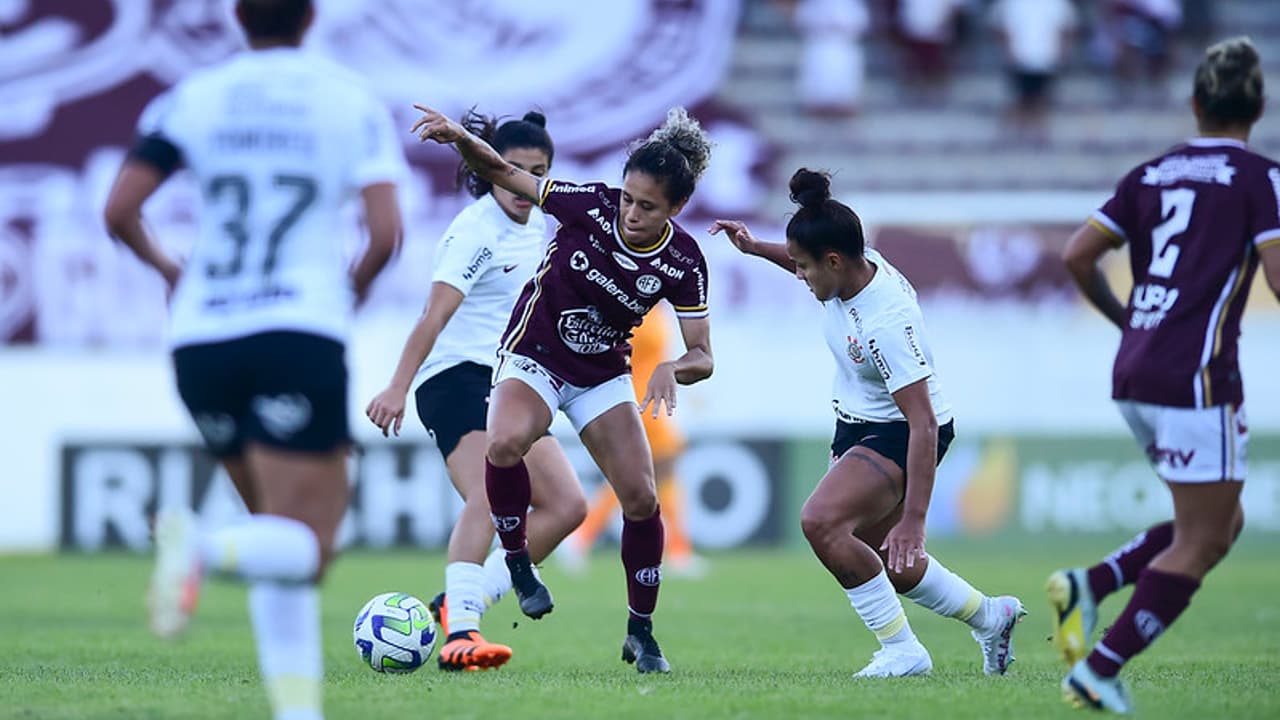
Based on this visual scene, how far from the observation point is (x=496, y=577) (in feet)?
25.3

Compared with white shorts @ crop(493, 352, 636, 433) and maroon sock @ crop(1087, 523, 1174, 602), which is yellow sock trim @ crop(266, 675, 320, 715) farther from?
maroon sock @ crop(1087, 523, 1174, 602)

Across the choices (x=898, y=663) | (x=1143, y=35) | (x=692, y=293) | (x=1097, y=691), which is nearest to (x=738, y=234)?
(x=692, y=293)

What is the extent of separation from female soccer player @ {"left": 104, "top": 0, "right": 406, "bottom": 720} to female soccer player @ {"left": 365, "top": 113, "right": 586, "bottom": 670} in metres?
2.33

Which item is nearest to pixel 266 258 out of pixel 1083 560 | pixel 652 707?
pixel 652 707

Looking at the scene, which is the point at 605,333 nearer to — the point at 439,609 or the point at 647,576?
the point at 647,576

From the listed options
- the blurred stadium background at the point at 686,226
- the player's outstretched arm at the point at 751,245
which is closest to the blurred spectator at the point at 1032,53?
the blurred stadium background at the point at 686,226

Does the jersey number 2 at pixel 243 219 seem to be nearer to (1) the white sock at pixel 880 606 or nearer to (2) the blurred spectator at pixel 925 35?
(1) the white sock at pixel 880 606

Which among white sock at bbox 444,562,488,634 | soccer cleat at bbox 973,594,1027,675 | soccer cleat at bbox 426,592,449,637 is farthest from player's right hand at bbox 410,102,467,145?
soccer cleat at bbox 973,594,1027,675

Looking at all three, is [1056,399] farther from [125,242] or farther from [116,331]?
[125,242]

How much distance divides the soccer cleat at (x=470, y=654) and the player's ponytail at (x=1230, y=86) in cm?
347

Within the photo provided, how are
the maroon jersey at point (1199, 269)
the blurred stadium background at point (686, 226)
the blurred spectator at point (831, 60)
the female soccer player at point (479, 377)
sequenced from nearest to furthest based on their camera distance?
the maroon jersey at point (1199, 269), the female soccer player at point (479, 377), the blurred stadium background at point (686, 226), the blurred spectator at point (831, 60)

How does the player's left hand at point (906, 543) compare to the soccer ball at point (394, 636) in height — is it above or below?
above

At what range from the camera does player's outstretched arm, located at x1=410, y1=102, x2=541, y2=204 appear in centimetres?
645

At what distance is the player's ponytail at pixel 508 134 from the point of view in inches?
300
